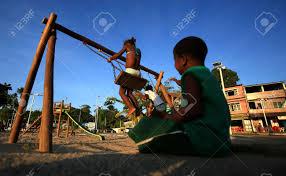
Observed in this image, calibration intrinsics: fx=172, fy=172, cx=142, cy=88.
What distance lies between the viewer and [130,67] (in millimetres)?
4078

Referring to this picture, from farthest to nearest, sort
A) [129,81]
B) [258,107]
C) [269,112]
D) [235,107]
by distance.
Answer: [235,107]
[258,107]
[269,112]
[129,81]

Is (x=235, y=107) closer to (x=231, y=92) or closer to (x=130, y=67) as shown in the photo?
(x=231, y=92)

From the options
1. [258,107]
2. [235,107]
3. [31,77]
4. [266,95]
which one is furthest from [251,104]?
[31,77]

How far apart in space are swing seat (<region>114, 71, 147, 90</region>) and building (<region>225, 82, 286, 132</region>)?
31.7 meters

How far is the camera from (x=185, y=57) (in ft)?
7.08

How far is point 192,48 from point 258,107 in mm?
36231

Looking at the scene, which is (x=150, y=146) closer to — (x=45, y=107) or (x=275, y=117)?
(x=45, y=107)

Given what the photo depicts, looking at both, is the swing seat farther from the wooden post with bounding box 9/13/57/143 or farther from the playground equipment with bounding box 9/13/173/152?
the wooden post with bounding box 9/13/57/143

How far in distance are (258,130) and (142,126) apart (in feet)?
110

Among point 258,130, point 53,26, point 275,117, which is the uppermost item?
point 53,26

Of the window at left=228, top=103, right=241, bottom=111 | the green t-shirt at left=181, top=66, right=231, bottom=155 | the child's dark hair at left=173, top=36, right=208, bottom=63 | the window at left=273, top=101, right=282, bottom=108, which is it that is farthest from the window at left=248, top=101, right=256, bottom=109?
the green t-shirt at left=181, top=66, right=231, bottom=155

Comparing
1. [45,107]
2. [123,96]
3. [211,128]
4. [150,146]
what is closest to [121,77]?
[123,96]

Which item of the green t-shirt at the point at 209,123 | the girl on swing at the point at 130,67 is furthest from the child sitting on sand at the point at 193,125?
the girl on swing at the point at 130,67

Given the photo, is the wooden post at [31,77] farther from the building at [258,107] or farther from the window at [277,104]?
the window at [277,104]
